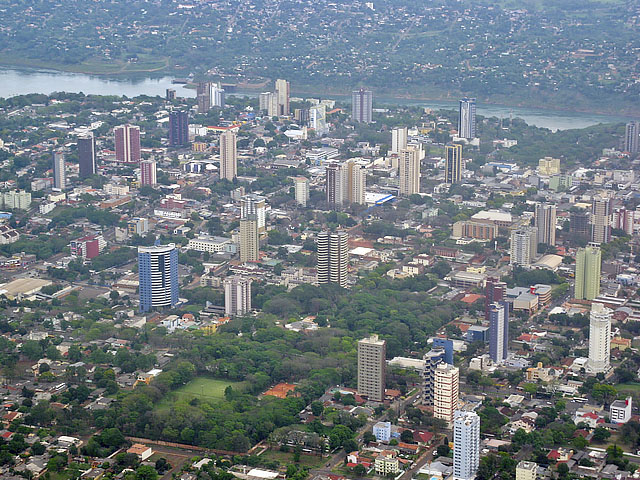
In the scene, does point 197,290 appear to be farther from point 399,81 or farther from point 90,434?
point 399,81

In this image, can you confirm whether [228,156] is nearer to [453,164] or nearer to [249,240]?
[453,164]

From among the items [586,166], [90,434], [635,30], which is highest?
[635,30]

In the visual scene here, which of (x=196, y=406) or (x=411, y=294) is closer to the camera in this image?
(x=196, y=406)

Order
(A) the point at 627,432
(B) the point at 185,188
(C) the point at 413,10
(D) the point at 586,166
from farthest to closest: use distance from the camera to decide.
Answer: (C) the point at 413,10
(D) the point at 586,166
(B) the point at 185,188
(A) the point at 627,432

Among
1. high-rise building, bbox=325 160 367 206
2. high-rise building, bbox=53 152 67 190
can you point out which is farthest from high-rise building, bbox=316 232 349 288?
high-rise building, bbox=53 152 67 190

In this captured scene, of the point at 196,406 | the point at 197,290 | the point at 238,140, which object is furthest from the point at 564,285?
the point at 238,140

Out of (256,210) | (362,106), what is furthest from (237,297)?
(362,106)
